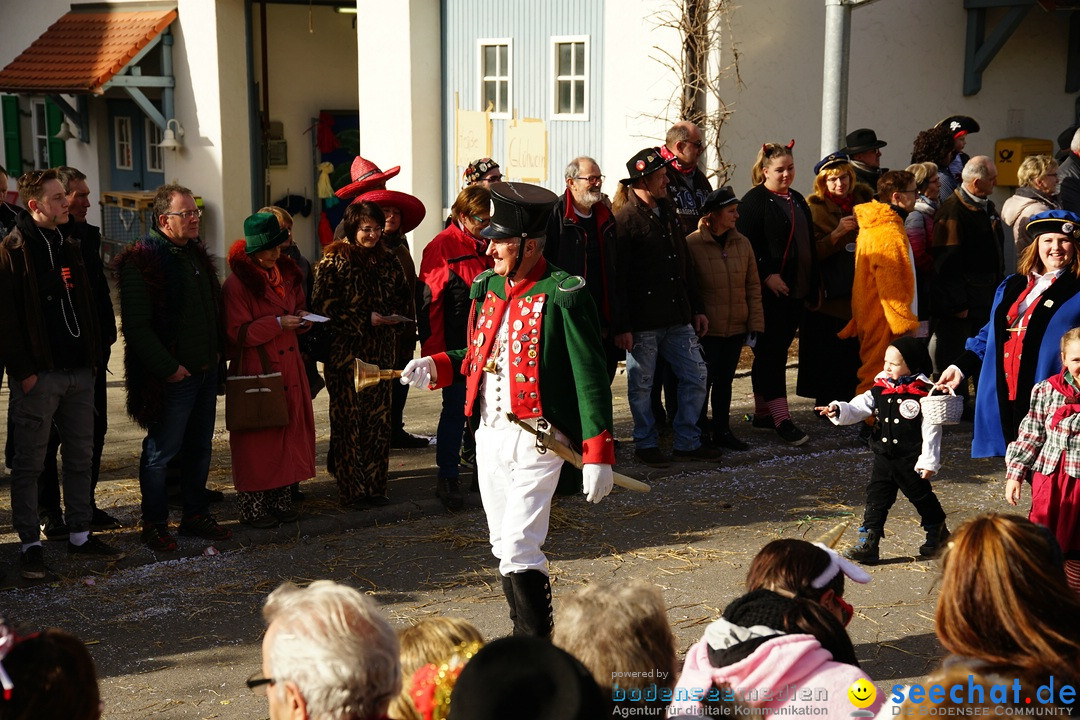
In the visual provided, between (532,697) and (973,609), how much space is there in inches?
46.3

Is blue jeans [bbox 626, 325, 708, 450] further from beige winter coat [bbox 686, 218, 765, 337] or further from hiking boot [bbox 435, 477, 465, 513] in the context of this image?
hiking boot [bbox 435, 477, 465, 513]

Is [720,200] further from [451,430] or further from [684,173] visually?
[451,430]

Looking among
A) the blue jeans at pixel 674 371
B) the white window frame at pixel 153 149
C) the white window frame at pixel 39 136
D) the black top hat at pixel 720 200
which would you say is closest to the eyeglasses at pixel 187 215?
the blue jeans at pixel 674 371

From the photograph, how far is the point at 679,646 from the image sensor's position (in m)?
5.31

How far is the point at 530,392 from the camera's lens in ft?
16.4

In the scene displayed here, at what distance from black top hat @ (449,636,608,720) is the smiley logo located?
798 millimetres

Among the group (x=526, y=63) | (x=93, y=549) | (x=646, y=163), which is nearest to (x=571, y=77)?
(x=526, y=63)

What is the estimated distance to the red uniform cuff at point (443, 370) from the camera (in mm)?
5340

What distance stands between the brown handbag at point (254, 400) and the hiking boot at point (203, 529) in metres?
0.50

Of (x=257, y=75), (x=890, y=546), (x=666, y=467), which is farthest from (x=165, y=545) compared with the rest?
(x=257, y=75)

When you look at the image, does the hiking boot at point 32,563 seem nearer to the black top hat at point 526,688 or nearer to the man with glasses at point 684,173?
the black top hat at point 526,688

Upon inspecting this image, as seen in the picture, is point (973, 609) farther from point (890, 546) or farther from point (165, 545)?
point (165, 545)

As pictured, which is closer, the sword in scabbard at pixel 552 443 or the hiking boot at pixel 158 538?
the sword in scabbard at pixel 552 443

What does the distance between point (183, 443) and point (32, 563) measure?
1.00 metres
